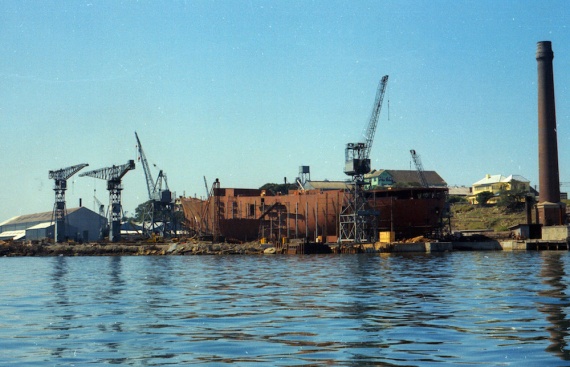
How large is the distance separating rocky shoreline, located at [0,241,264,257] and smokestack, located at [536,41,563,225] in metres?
44.3

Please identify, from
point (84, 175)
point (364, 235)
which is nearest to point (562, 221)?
point (364, 235)

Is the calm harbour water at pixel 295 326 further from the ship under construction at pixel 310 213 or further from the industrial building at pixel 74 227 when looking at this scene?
the industrial building at pixel 74 227

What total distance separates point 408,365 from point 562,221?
10793cm

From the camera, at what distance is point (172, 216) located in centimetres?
16425

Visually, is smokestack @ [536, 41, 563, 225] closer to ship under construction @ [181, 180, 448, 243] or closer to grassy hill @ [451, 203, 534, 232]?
ship under construction @ [181, 180, 448, 243]

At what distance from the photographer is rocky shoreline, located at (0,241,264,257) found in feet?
400

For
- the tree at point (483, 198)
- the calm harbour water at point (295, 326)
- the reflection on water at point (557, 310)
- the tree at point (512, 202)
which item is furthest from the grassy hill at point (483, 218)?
the calm harbour water at point (295, 326)

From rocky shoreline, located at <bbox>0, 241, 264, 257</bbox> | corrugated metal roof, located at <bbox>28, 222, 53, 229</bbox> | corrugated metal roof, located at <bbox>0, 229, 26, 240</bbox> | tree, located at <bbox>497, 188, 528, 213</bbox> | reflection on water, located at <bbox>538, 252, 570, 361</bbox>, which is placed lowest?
reflection on water, located at <bbox>538, 252, 570, 361</bbox>

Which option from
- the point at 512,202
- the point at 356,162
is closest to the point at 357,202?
the point at 356,162

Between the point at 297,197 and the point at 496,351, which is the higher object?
the point at 297,197

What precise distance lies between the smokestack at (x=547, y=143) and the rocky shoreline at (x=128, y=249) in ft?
145

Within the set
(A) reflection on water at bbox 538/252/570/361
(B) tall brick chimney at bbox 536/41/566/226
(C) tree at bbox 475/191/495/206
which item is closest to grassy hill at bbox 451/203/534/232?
(C) tree at bbox 475/191/495/206

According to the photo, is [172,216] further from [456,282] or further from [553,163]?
[456,282]

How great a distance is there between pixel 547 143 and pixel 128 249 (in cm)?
7613
